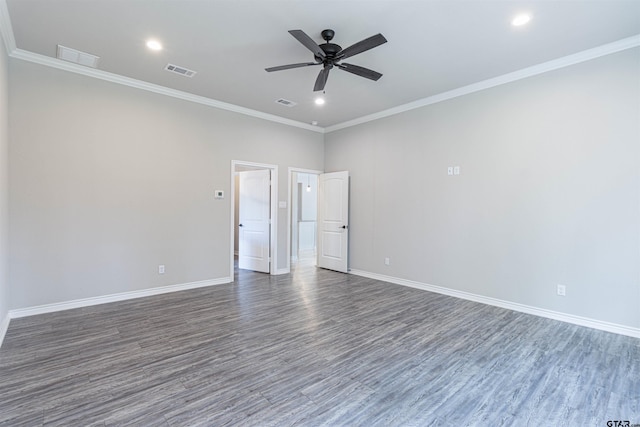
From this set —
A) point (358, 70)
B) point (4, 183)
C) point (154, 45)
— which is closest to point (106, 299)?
point (4, 183)

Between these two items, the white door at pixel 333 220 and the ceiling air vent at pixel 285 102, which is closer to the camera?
the ceiling air vent at pixel 285 102

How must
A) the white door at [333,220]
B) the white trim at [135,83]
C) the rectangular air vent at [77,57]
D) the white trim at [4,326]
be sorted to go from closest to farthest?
1. the white trim at [4,326]
2. the rectangular air vent at [77,57]
3. the white trim at [135,83]
4. the white door at [333,220]

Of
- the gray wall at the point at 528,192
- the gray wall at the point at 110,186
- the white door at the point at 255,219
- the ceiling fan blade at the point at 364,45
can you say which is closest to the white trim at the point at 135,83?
the gray wall at the point at 110,186

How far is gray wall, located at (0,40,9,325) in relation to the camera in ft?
10.1

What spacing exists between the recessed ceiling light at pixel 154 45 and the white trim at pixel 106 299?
3297 millimetres

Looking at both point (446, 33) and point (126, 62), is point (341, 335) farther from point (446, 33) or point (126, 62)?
point (126, 62)

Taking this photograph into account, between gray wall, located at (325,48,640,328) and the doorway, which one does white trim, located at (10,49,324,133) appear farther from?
the doorway

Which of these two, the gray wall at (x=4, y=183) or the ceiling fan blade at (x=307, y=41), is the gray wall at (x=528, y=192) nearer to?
the ceiling fan blade at (x=307, y=41)

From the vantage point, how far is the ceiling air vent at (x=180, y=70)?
12.8 ft

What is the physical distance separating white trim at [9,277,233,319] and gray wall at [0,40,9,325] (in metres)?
0.25

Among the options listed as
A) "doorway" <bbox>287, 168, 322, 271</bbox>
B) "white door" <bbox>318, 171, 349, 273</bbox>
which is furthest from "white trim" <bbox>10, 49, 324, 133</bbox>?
"doorway" <bbox>287, 168, 322, 271</bbox>

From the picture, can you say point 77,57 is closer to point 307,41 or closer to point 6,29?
point 6,29

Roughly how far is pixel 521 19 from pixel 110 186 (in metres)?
5.25

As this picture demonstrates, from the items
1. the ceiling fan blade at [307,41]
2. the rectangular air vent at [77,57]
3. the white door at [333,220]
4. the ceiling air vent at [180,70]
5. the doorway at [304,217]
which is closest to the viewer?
the ceiling fan blade at [307,41]
